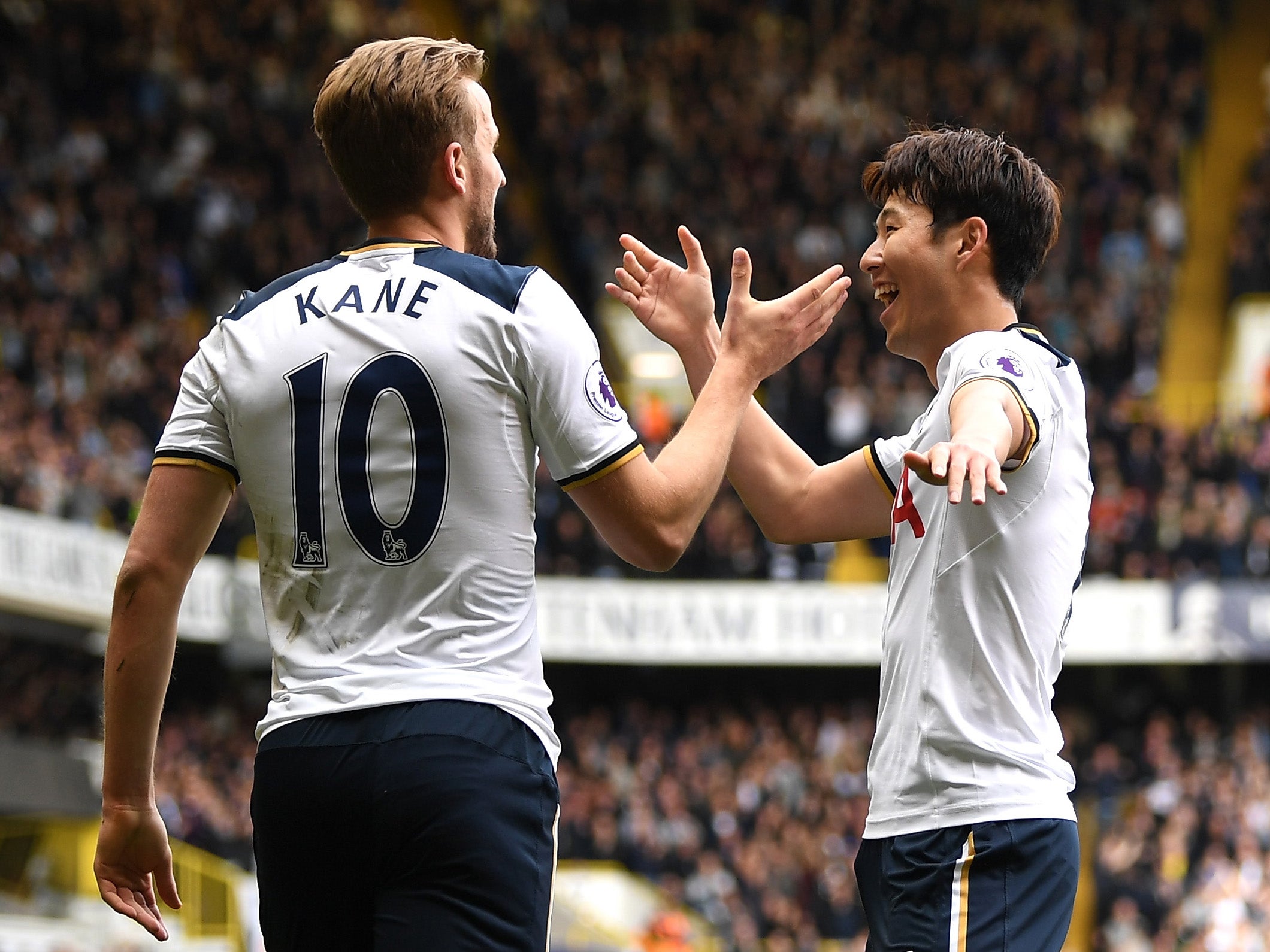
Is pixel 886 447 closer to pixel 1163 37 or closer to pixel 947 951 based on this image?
pixel 947 951

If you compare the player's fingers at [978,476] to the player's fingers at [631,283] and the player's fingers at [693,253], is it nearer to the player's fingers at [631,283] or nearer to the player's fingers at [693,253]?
the player's fingers at [693,253]

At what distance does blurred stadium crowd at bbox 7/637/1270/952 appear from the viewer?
16250 mm

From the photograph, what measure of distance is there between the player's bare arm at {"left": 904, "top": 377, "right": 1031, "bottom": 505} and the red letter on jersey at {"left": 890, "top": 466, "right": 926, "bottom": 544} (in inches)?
7.7

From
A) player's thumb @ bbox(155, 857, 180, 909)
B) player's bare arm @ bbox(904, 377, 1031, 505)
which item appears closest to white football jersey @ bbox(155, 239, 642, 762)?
player's thumb @ bbox(155, 857, 180, 909)

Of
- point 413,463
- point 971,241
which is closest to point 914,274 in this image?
point 971,241

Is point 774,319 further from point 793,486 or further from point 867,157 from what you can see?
point 867,157

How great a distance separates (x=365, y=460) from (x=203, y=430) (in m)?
0.36

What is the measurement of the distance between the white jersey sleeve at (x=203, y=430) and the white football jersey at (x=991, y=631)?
128 centimetres

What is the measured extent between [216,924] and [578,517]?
26.2 ft

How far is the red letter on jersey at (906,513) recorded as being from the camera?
3.32 meters

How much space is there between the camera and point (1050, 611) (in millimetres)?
3186

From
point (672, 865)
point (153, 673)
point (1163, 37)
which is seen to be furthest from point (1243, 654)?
point (153, 673)

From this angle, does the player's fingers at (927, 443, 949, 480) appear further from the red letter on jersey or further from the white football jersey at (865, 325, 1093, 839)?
the red letter on jersey

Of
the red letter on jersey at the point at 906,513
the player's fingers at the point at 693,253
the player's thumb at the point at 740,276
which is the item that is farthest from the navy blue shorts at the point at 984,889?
the player's fingers at the point at 693,253
